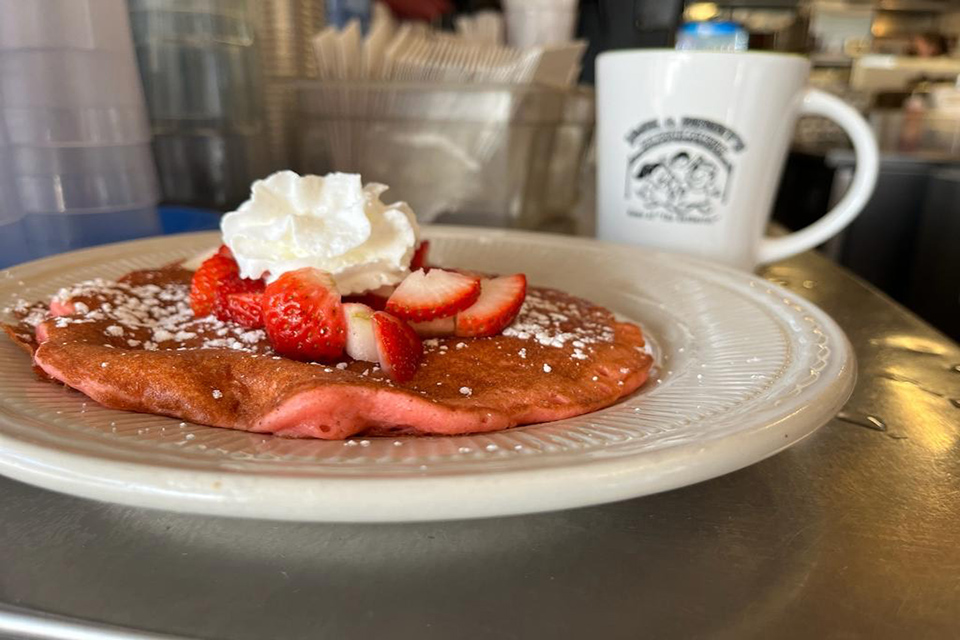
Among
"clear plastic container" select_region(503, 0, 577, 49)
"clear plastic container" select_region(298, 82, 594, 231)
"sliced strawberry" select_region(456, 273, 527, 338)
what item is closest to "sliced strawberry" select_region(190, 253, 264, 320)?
"sliced strawberry" select_region(456, 273, 527, 338)

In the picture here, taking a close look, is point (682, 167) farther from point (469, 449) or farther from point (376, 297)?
point (469, 449)

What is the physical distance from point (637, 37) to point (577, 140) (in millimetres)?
554

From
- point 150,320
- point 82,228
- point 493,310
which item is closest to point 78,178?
point 82,228

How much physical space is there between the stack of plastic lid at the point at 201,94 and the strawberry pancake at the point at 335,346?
82 cm

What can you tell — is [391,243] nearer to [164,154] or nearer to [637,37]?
[164,154]

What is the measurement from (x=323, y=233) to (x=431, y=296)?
16 centimetres

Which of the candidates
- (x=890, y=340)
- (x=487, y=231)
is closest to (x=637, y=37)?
(x=487, y=231)

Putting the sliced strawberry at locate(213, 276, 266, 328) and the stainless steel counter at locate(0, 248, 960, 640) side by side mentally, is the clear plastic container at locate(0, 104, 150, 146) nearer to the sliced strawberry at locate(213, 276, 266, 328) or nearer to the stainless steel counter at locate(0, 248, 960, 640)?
the sliced strawberry at locate(213, 276, 266, 328)

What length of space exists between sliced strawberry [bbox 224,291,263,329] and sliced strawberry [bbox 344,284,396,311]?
0.29ft

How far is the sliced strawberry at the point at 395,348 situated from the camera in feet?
1.88

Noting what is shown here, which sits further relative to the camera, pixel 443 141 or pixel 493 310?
pixel 443 141

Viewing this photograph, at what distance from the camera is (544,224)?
1.65 m

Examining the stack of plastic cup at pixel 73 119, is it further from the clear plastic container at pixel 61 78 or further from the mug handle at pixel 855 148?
the mug handle at pixel 855 148

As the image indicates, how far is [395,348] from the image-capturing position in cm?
58
